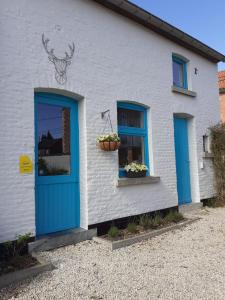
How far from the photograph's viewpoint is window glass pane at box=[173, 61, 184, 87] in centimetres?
862

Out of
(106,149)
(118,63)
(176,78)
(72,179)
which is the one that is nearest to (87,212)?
(72,179)

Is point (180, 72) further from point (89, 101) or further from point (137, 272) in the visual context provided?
point (137, 272)

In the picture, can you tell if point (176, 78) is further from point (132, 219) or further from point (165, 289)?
point (165, 289)

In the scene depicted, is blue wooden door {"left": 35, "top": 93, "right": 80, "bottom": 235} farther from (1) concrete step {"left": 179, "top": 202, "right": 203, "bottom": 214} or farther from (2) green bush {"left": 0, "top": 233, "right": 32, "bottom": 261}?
(1) concrete step {"left": 179, "top": 202, "right": 203, "bottom": 214}

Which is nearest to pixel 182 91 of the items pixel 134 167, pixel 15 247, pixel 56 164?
pixel 134 167

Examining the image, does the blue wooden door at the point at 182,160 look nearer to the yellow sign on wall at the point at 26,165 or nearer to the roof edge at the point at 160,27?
the roof edge at the point at 160,27

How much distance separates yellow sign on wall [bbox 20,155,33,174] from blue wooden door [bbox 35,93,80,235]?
35 cm

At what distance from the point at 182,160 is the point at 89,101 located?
155 inches

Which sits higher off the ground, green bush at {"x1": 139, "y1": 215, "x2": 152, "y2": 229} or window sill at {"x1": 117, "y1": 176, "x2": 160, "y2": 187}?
window sill at {"x1": 117, "y1": 176, "x2": 160, "y2": 187}

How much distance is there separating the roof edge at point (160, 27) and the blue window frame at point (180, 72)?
0.47 metres

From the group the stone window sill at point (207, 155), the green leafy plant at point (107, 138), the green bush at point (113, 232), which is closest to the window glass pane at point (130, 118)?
the green leafy plant at point (107, 138)

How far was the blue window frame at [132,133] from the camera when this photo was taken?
660 centimetres

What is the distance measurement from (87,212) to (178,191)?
3660 millimetres

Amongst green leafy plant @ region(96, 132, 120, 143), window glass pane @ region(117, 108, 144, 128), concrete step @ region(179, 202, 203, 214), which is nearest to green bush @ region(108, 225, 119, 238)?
green leafy plant @ region(96, 132, 120, 143)
